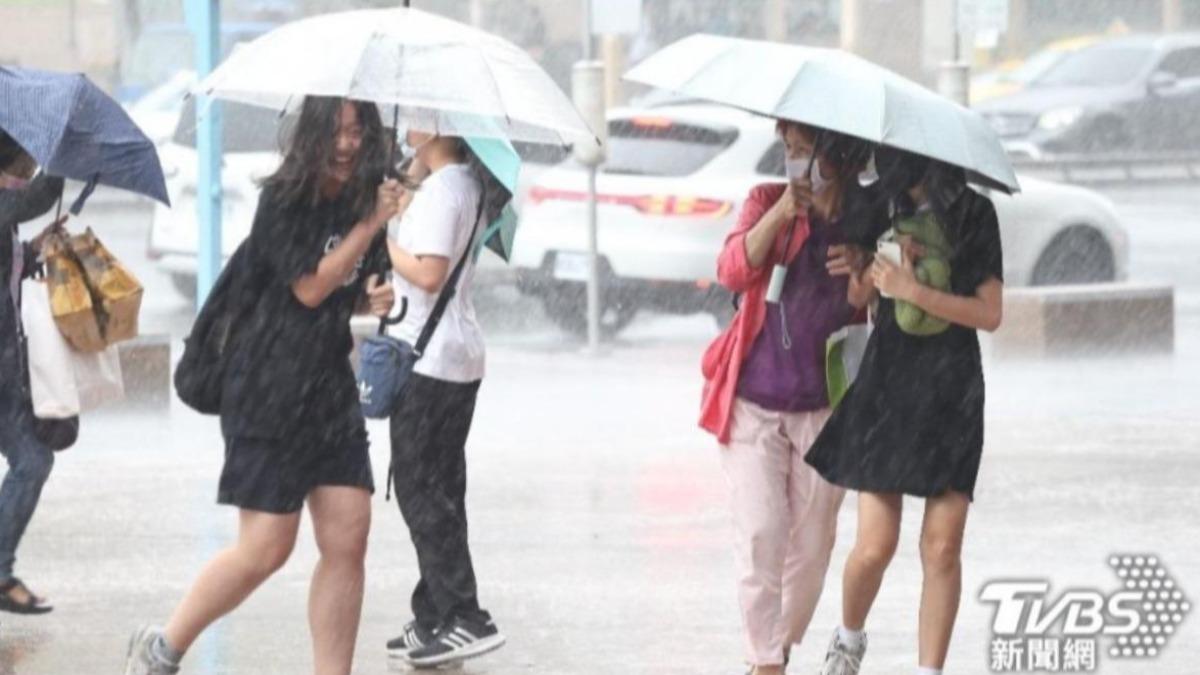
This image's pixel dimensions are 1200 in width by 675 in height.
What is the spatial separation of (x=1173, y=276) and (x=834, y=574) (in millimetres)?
12704

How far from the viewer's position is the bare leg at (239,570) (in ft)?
23.0

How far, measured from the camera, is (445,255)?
309 inches

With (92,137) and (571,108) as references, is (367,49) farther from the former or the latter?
(92,137)

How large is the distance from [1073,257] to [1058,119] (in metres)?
13.4

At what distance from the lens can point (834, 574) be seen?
31.3 ft

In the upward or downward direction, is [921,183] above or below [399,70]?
below

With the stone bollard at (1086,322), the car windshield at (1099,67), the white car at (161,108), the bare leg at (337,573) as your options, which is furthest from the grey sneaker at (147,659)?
the car windshield at (1099,67)

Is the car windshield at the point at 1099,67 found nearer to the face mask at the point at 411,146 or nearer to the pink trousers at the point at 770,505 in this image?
the face mask at the point at 411,146

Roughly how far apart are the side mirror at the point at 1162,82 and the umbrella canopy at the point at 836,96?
26.2 metres

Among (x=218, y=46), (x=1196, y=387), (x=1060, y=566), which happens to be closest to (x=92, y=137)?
(x=1060, y=566)

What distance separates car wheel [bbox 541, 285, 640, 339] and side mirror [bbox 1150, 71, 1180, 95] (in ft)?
52.9

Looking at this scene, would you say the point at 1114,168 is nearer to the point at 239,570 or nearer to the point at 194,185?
the point at 194,185

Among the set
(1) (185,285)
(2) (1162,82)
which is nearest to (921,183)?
(1) (185,285)

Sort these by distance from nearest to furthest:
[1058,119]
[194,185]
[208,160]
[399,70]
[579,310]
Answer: [399,70]
[208,160]
[579,310]
[194,185]
[1058,119]
